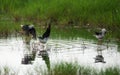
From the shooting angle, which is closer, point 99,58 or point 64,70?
point 64,70

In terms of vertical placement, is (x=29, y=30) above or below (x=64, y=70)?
above

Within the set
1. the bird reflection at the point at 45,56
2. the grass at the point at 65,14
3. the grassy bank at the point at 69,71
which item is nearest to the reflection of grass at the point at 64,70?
the grassy bank at the point at 69,71

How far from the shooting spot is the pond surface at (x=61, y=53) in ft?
37.6

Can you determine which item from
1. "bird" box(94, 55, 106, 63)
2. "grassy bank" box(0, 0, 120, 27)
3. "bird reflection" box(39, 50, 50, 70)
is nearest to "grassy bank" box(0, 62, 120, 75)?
"bird reflection" box(39, 50, 50, 70)

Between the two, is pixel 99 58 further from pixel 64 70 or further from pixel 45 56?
pixel 64 70

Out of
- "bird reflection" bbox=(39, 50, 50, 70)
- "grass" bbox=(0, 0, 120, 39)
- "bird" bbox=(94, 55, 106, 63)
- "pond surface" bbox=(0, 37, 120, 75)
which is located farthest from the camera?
"grass" bbox=(0, 0, 120, 39)

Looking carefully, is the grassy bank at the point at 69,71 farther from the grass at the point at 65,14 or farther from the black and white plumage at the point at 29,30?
the grass at the point at 65,14

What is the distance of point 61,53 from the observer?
12.8 meters

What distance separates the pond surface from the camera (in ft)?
37.6

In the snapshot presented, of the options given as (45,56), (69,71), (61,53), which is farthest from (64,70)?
(61,53)

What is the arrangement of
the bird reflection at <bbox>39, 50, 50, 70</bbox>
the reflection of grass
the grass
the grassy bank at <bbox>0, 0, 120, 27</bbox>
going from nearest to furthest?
the reflection of grass → the bird reflection at <bbox>39, 50, 50, 70</bbox> → the grass → the grassy bank at <bbox>0, 0, 120, 27</bbox>

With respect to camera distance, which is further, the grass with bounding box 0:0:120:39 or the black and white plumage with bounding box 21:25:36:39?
the grass with bounding box 0:0:120:39

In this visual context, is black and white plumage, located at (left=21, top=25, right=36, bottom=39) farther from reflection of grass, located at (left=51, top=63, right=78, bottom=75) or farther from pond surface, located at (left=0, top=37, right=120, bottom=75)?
reflection of grass, located at (left=51, top=63, right=78, bottom=75)

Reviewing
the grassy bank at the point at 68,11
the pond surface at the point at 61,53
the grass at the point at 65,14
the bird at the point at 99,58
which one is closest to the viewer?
the pond surface at the point at 61,53
